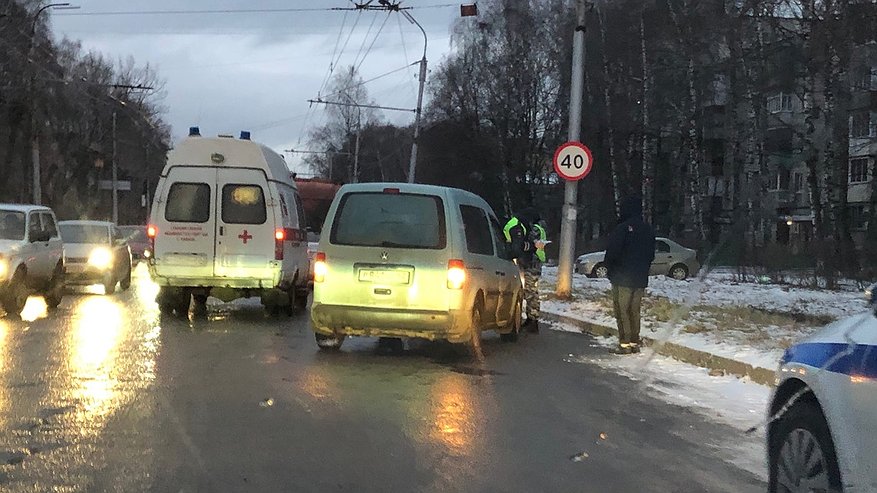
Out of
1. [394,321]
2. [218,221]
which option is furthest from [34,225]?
[394,321]

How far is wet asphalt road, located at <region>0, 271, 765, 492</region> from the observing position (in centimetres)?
567

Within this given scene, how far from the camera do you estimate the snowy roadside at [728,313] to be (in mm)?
11453

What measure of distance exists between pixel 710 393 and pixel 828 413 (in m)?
4.71

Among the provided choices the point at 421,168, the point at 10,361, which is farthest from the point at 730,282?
the point at 421,168

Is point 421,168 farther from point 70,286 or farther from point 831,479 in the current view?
point 831,479

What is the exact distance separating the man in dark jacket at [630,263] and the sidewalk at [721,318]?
650mm

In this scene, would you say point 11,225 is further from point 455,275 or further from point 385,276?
point 455,275

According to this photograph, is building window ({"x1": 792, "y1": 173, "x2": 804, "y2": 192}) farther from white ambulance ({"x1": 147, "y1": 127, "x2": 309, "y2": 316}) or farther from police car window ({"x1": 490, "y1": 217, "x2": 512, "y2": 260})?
police car window ({"x1": 490, "y1": 217, "x2": 512, "y2": 260})

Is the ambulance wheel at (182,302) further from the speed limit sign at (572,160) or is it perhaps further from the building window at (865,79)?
the building window at (865,79)

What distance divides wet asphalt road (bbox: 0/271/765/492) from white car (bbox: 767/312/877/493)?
2.81 ft

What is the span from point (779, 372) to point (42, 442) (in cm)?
472

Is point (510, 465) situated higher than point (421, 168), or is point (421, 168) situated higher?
point (421, 168)

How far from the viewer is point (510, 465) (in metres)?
6.02

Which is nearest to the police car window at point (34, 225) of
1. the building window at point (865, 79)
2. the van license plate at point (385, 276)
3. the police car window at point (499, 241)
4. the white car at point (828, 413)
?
the van license plate at point (385, 276)
